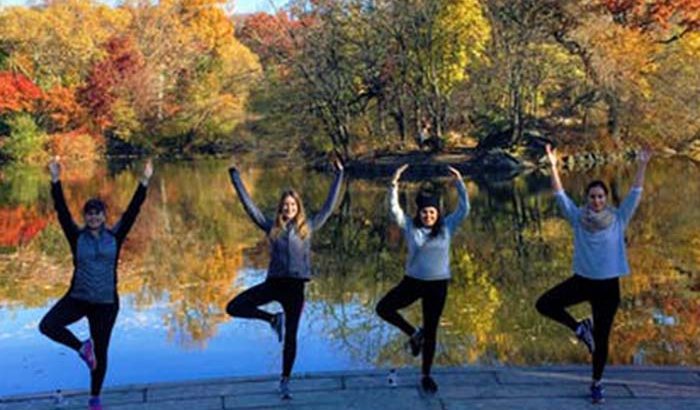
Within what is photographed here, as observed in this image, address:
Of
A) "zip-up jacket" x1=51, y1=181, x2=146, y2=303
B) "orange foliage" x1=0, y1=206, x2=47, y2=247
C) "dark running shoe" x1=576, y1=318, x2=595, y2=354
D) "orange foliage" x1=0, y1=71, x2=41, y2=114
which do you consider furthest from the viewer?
"orange foliage" x1=0, y1=71, x2=41, y2=114

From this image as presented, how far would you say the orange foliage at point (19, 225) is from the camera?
667 inches

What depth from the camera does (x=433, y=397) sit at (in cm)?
534

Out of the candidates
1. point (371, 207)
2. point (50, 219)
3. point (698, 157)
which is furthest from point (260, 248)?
point (698, 157)

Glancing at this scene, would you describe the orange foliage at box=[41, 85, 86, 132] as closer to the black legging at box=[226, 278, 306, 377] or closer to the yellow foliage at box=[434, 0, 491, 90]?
the yellow foliage at box=[434, 0, 491, 90]

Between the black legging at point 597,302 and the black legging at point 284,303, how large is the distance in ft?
6.07

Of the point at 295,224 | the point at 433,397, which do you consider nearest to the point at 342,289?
the point at 295,224

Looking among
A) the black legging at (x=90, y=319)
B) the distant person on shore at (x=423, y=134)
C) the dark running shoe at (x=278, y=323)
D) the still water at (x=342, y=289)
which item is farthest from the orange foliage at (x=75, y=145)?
the dark running shoe at (x=278, y=323)

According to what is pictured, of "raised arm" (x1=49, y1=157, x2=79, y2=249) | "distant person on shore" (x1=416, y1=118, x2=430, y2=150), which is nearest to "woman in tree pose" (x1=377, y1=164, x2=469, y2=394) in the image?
"raised arm" (x1=49, y1=157, x2=79, y2=249)

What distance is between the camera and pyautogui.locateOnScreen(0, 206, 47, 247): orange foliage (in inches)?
667

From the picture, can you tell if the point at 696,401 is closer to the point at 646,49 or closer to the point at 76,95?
the point at 646,49

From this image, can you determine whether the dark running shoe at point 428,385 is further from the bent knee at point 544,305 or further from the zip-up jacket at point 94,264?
the zip-up jacket at point 94,264

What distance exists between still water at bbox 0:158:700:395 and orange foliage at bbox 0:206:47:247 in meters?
0.08

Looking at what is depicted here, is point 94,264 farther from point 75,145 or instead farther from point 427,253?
point 75,145

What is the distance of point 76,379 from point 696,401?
5.28 m
